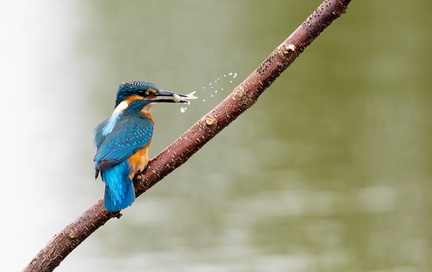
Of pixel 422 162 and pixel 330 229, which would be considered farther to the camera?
pixel 422 162

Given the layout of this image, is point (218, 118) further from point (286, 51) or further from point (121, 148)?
point (121, 148)

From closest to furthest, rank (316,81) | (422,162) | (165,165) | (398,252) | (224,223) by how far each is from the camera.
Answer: (165,165) < (398,252) < (224,223) < (422,162) < (316,81)

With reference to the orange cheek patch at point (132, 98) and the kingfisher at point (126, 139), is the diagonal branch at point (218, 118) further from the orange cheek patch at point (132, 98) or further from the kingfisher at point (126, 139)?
Result: the orange cheek patch at point (132, 98)

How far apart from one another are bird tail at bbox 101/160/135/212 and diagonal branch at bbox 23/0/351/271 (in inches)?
2.6

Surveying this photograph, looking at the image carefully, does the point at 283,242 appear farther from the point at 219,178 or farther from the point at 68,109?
the point at 68,109

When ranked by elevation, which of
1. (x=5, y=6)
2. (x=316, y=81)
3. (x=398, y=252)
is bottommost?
(x=398, y=252)

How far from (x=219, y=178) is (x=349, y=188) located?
0.98 m

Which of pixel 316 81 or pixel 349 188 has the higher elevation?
pixel 316 81

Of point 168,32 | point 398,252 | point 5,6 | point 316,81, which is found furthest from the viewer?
point 5,6

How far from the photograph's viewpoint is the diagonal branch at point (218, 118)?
2.10 meters

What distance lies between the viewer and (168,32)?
9672 millimetres

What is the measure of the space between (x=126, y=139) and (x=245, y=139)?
424cm

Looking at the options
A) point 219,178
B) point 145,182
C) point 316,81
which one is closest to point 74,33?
point 316,81

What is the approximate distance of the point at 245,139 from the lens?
7102 mm
